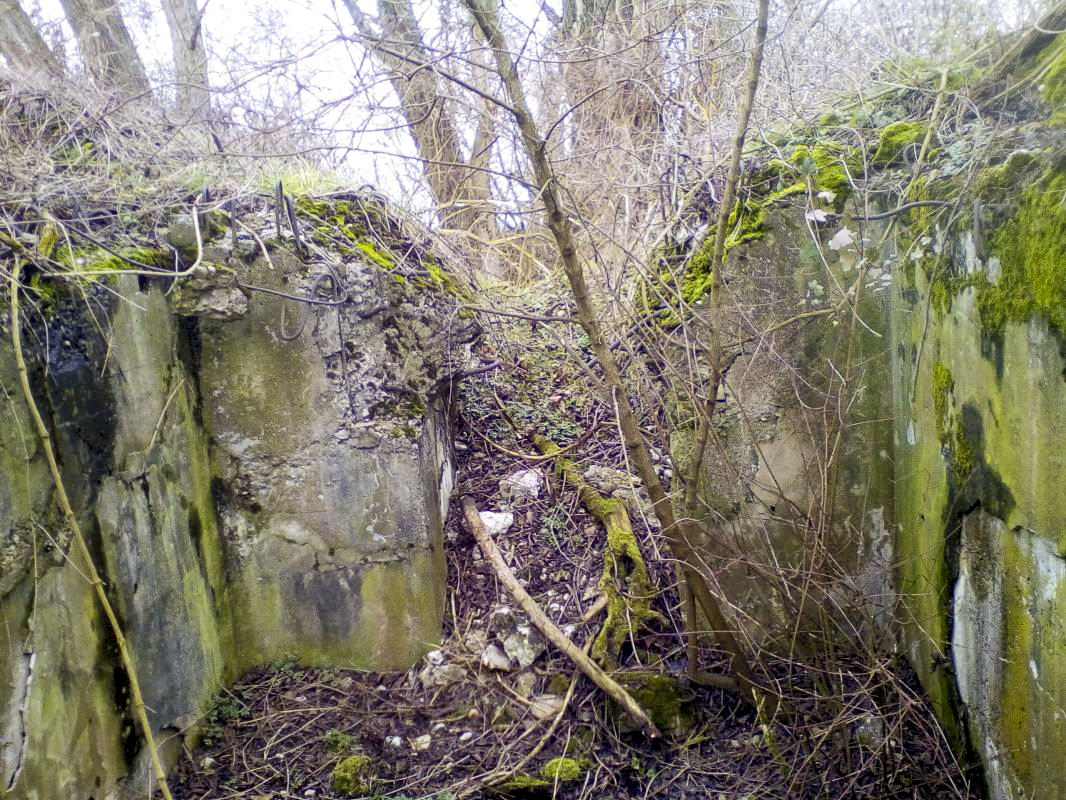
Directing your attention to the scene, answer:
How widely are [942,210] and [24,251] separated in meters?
3.30

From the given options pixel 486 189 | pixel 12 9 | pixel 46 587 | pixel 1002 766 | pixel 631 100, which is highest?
pixel 12 9

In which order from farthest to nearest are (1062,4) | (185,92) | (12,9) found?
(12,9), (185,92), (1062,4)

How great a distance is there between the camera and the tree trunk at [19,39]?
209 inches

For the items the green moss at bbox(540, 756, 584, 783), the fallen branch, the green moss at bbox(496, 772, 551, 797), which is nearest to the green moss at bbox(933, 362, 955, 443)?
the green moss at bbox(540, 756, 584, 783)

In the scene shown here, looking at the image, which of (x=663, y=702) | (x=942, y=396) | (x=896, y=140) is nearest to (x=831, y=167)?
(x=896, y=140)

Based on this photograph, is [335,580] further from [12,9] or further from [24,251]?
[12,9]

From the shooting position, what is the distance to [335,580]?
3.47 m

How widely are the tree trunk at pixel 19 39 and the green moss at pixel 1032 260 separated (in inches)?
245

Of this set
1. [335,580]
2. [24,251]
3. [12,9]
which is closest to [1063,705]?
[335,580]

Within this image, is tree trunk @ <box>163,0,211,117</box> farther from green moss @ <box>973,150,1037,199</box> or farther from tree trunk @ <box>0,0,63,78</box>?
green moss @ <box>973,150,1037,199</box>

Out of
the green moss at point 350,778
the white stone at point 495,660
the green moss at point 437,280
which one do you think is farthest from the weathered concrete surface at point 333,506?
the green moss at point 350,778

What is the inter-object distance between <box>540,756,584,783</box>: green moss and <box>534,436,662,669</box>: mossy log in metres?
0.46

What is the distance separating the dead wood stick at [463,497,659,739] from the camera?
3045 millimetres

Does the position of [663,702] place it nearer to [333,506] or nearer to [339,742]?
[339,742]
